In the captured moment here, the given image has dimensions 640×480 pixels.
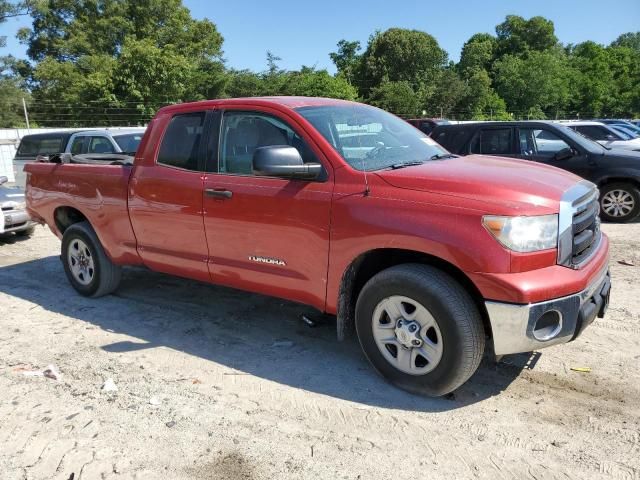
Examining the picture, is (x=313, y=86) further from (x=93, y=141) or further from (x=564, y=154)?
(x=564, y=154)

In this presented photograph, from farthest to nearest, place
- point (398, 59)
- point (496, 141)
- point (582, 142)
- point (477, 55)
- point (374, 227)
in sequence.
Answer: point (477, 55) < point (398, 59) < point (496, 141) < point (582, 142) < point (374, 227)

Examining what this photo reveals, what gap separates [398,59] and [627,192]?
59186 mm

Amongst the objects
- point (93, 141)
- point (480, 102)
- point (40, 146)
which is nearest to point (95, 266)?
point (93, 141)

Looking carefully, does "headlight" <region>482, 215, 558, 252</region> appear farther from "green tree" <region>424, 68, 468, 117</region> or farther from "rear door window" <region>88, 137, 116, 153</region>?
"green tree" <region>424, 68, 468, 117</region>

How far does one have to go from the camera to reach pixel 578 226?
3.36m

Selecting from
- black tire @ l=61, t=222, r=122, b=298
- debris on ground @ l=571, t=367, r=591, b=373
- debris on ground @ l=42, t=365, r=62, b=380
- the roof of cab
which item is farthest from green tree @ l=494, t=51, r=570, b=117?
debris on ground @ l=42, t=365, r=62, b=380

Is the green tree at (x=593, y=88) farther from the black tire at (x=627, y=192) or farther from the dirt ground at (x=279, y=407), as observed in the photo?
the dirt ground at (x=279, y=407)

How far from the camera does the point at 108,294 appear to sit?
5.74 meters

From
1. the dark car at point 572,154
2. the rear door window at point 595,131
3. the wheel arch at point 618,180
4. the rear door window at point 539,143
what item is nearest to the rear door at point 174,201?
the dark car at point 572,154

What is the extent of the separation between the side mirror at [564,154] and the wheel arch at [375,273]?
6614 mm

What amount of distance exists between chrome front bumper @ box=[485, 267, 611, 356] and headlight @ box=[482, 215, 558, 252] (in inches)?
12.8

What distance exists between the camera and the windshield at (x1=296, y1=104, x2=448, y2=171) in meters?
3.83

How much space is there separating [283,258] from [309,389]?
926 mm

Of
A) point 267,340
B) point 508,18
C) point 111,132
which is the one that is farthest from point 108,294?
point 508,18
